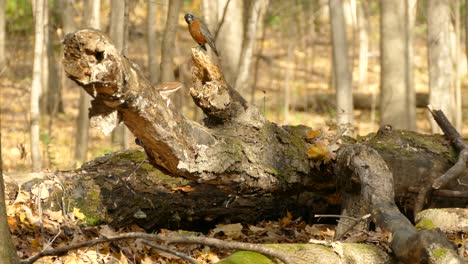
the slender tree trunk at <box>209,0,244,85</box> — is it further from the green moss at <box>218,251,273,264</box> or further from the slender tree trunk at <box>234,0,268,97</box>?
the green moss at <box>218,251,273,264</box>

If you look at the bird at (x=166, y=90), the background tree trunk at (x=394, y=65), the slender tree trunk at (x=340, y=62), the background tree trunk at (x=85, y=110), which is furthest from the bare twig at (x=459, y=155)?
the background tree trunk at (x=394, y=65)

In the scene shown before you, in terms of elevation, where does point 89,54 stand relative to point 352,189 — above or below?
Answer: above

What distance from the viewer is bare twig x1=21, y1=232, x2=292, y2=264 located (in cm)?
397

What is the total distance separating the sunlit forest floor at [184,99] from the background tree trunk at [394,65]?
1.39 m

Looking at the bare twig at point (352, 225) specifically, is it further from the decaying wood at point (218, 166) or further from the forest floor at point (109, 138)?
the forest floor at point (109, 138)

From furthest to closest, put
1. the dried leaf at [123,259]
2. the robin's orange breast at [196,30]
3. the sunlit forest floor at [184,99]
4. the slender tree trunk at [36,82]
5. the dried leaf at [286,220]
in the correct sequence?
the sunlit forest floor at [184,99]
the slender tree trunk at [36,82]
the dried leaf at [286,220]
the robin's orange breast at [196,30]
the dried leaf at [123,259]

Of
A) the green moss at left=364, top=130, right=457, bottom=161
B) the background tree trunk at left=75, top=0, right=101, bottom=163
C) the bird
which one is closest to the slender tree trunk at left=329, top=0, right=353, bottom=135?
the background tree trunk at left=75, top=0, right=101, bottom=163

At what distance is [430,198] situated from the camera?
6.70m

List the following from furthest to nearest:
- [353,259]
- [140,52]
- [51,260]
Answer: [140,52], [51,260], [353,259]

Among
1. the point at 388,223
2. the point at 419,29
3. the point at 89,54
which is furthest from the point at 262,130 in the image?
the point at 419,29

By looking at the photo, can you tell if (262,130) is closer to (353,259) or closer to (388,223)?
(388,223)

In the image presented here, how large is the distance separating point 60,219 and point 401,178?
2.92 meters

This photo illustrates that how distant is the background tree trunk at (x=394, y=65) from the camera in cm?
1571

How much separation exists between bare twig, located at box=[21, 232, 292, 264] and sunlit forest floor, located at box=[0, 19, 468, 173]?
6.45m
